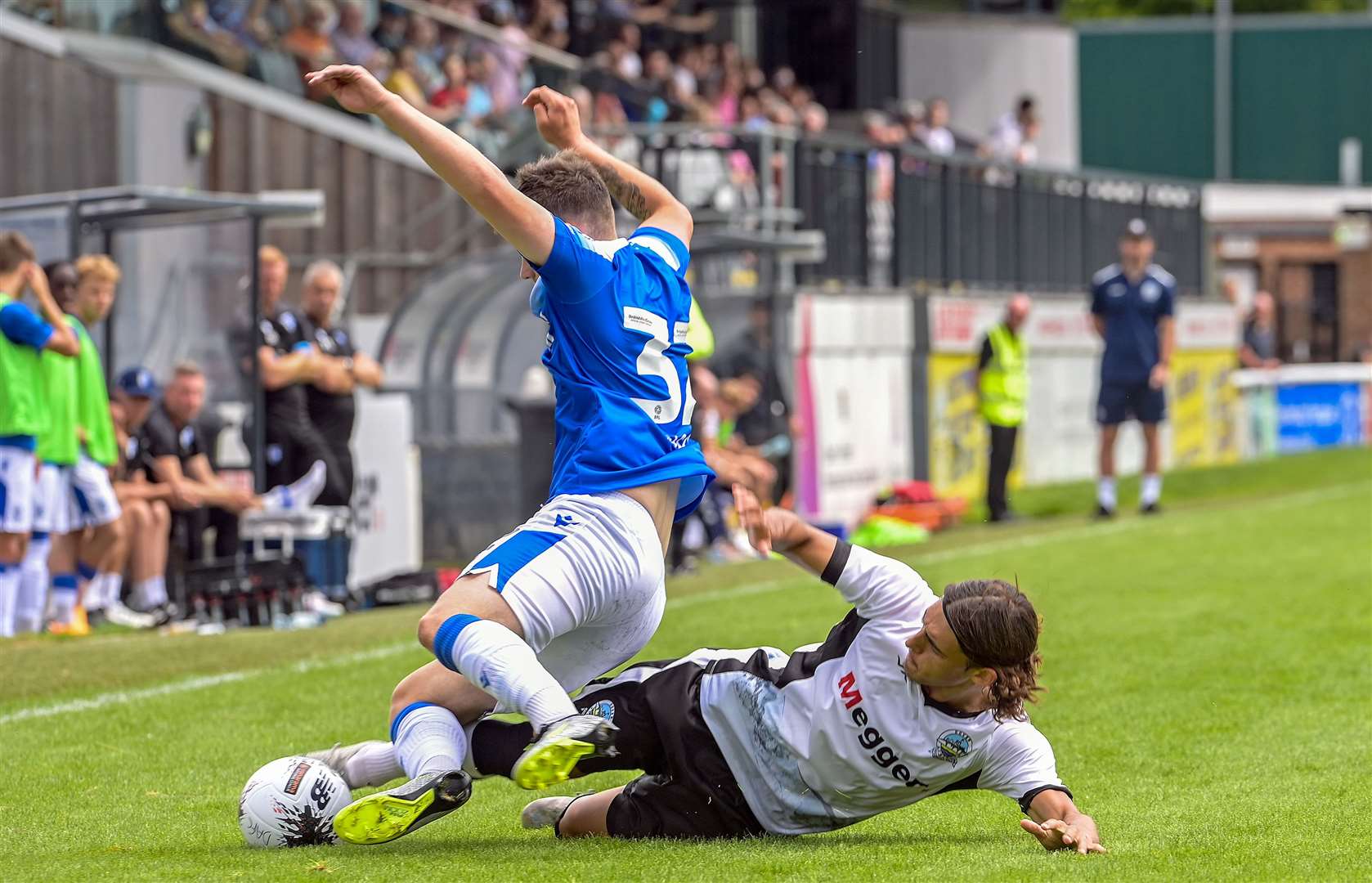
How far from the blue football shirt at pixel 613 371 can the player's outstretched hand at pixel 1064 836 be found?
4.05 ft

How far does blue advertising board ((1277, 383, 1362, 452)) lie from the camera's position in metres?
29.2

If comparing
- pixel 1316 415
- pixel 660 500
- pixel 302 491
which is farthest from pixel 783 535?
pixel 1316 415

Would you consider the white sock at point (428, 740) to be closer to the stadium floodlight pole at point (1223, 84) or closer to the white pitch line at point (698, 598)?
the white pitch line at point (698, 598)

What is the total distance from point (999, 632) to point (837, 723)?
51 centimetres

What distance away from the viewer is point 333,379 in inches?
505

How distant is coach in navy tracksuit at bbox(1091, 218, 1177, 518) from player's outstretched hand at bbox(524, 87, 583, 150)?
39.7ft

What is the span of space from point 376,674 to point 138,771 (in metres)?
2.43

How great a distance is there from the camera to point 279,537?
40.1ft

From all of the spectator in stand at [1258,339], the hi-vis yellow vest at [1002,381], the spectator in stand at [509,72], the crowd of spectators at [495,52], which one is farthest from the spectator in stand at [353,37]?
the spectator in stand at [1258,339]

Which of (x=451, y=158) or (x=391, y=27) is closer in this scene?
(x=451, y=158)

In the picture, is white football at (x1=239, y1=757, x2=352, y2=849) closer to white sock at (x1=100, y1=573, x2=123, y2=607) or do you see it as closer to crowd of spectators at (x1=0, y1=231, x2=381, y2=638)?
crowd of spectators at (x1=0, y1=231, x2=381, y2=638)

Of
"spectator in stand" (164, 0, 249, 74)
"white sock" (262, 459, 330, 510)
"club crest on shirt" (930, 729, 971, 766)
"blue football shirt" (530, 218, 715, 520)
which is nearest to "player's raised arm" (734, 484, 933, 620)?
"club crest on shirt" (930, 729, 971, 766)

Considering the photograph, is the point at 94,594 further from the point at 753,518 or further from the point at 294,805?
the point at 753,518

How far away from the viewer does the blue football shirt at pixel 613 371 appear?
5059 mm
